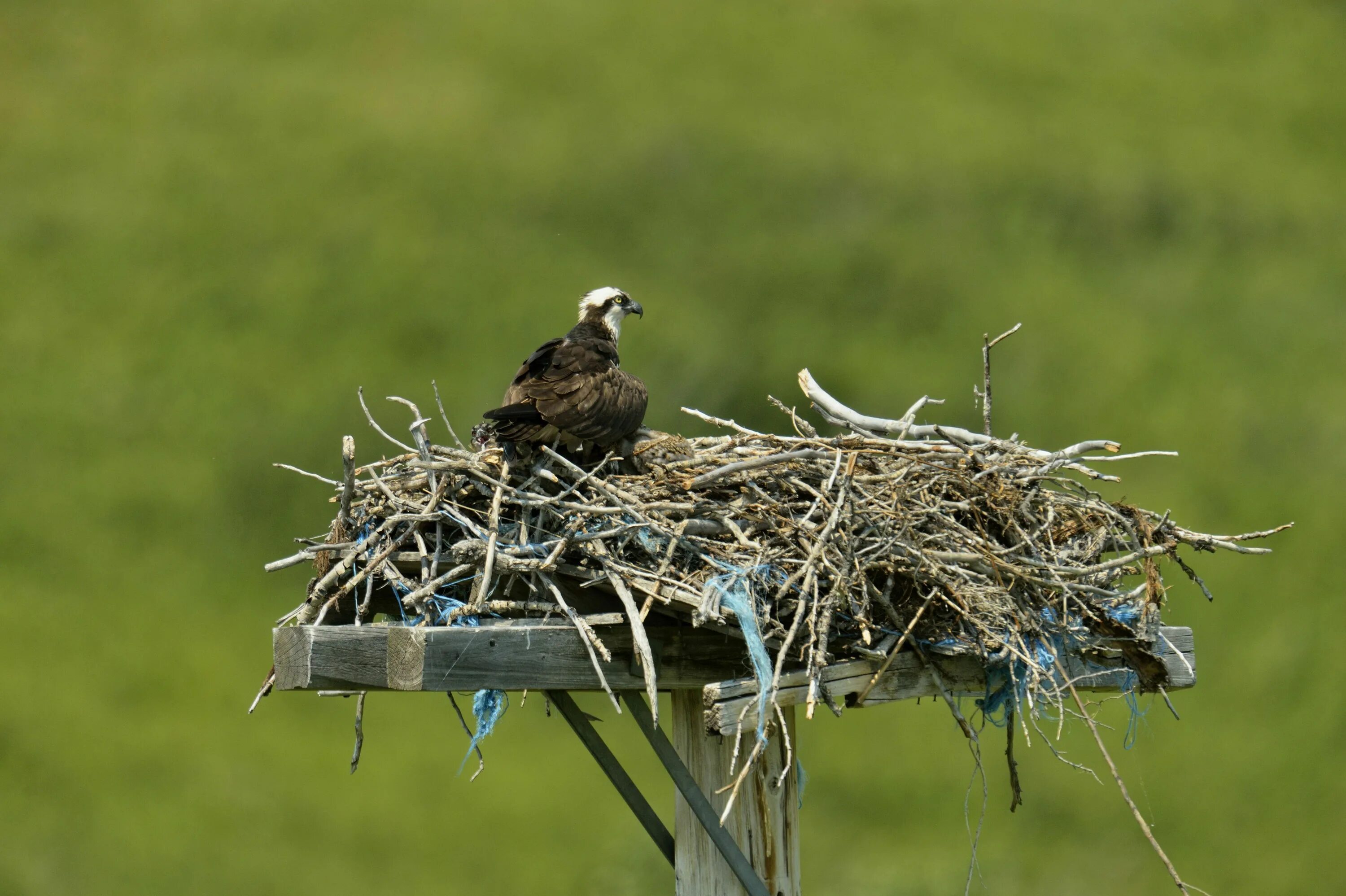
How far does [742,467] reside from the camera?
3.93 m

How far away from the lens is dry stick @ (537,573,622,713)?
353cm

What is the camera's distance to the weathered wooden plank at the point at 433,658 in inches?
138

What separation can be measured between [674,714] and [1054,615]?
3.93 ft

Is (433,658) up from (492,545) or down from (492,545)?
down

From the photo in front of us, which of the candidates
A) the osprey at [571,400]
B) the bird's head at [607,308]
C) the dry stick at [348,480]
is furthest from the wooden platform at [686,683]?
the bird's head at [607,308]

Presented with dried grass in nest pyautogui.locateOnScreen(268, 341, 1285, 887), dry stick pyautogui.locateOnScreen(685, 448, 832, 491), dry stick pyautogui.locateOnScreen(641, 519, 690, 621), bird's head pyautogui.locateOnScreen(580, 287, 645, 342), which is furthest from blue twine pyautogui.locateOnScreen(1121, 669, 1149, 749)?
bird's head pyautogui.locateOnScreen(580, 287, 645, 342)

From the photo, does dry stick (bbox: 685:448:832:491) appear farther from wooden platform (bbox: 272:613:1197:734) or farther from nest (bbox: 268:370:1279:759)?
wooden platform (bbox: 272:613:1197:734)

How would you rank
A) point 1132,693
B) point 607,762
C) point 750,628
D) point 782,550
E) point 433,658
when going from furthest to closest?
point 1132,693 → point 607,762 → point 782,550 → point 750,628 → point 433,658

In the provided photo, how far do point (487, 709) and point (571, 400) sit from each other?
93 centimetres

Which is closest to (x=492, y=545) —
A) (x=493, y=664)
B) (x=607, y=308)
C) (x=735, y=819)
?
(x=493, y=664)

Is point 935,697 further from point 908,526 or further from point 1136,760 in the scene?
point 1136,760

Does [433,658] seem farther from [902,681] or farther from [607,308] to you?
[607,308]

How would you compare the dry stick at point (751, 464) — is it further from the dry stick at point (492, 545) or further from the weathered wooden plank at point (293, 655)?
the weathered wooden plank at point (293, 655)

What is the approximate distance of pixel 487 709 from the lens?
13.8 feet
